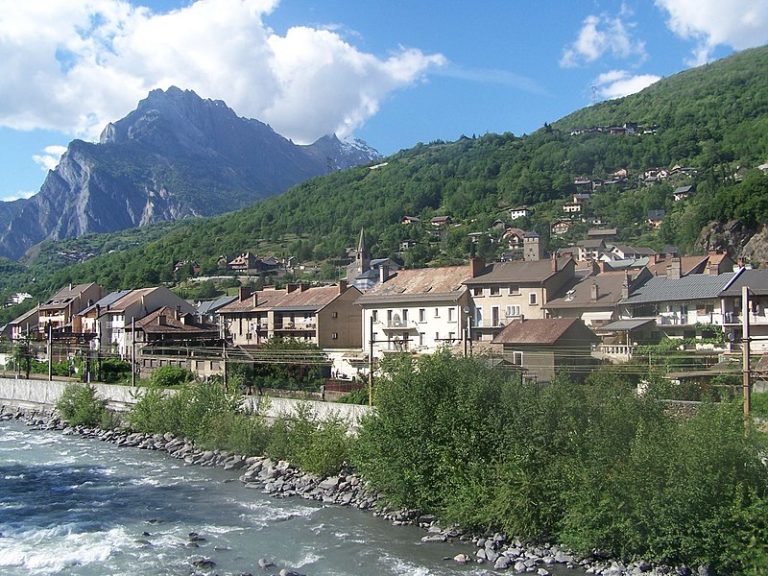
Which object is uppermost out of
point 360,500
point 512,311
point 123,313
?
point 123,313

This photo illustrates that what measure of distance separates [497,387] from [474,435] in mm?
1732

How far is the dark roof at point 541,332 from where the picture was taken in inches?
1641

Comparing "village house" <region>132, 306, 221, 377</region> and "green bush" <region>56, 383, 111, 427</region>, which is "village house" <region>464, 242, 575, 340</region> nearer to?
"village house" <region>132, 306, 221, 377</region>

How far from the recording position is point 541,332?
42.5 metres

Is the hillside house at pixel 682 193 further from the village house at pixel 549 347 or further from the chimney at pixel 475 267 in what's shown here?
the village house at pixel 549 347

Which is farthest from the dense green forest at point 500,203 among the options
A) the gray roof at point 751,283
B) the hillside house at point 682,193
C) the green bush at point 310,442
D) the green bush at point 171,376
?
the green bush at point 310,442

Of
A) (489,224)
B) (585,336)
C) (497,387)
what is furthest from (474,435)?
(489,224)

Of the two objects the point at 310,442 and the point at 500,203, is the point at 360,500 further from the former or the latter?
the point at 500,203

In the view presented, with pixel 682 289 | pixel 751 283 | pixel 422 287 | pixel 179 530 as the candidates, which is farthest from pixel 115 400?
pixel 751 283

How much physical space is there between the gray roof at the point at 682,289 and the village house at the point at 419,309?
37.7 ft

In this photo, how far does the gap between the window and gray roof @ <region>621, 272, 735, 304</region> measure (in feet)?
23.6

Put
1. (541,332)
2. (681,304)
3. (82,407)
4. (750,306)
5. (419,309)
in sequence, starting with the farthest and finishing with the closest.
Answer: (419,309)
(681,304)
(750,306)
(82,407)
(541,332)

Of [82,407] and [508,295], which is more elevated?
[508,295]

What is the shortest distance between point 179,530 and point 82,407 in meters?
25.3
